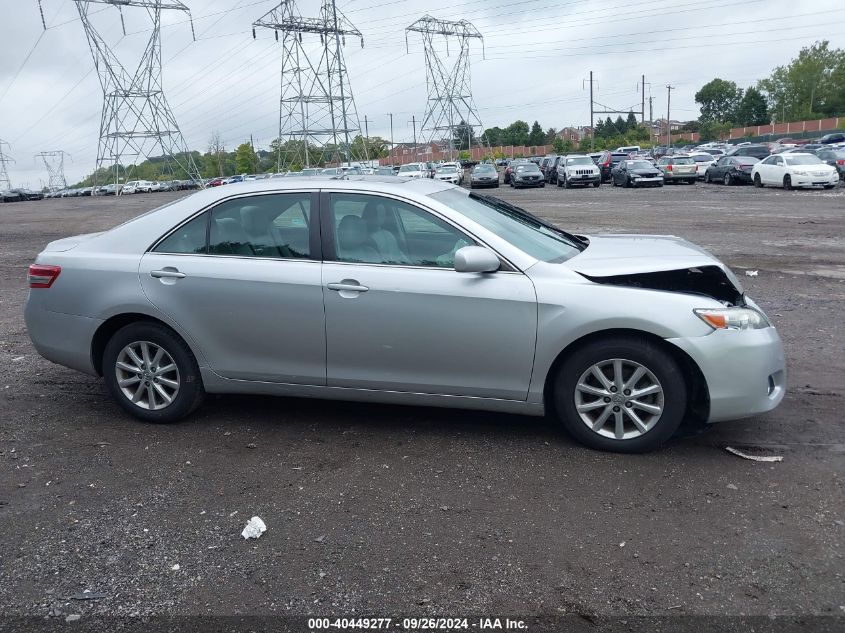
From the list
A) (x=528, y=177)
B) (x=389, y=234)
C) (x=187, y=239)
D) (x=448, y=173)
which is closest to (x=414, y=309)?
(x=389, y=234)

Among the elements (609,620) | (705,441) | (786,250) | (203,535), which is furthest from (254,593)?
(786,250)

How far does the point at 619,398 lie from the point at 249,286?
2.41m

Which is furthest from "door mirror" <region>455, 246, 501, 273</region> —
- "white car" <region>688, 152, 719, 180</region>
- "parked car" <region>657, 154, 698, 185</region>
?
"white car" <region>688, 152, 719, 180</region>

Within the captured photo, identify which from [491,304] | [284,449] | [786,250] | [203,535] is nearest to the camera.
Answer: [203,535]

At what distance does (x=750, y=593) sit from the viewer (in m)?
3.21

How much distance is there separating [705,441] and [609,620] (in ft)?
6.65

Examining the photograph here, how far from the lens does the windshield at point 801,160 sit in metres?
29.6

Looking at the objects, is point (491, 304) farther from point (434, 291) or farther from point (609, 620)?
point (609, 620)

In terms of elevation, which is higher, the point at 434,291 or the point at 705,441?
the point at 434,291

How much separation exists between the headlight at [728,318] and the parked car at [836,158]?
110 feet

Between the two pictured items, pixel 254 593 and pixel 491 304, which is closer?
pixel 254 593

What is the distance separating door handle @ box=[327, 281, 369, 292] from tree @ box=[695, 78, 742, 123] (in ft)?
470

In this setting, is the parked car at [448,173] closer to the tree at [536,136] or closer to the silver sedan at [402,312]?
the silver sedan at [402,312]

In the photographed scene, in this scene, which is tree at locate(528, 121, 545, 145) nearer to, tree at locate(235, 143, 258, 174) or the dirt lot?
tree at locate(235, 143, 258, 174)
